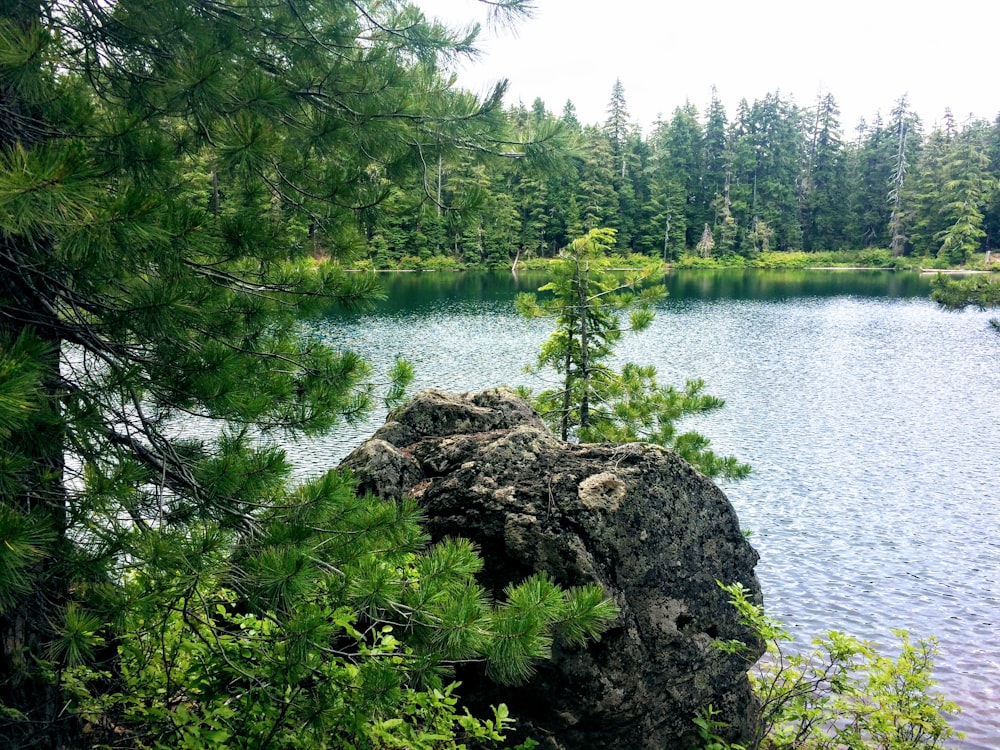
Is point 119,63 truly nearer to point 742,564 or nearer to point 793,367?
point 742,564

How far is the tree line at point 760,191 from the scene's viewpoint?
58.1 meters

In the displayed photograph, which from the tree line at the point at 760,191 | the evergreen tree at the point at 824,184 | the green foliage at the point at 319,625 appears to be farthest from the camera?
the evergreen tree at the point at 824,184

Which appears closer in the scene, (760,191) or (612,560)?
(612,560)

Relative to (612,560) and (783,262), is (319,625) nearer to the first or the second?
(612,560)

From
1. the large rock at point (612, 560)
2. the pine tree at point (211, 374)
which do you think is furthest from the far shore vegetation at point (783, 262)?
the pine tree at point (211, 374)

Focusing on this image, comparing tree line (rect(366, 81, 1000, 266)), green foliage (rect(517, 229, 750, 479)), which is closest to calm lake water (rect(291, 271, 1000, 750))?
green foliage (rect(517, 229, 750, 479))

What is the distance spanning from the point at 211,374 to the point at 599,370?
6.90 m

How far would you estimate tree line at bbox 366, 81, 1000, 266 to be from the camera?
58.1 metres

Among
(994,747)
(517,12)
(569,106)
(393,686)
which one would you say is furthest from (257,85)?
(569,106)

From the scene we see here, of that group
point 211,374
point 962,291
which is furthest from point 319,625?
point 962,291

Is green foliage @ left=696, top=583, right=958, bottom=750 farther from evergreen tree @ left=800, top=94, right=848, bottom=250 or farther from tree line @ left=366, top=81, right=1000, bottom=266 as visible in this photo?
evergreen tree @ left=800, top=94, right=848, bottom=250

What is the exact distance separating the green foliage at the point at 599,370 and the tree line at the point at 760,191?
46226mm

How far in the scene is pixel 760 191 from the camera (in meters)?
68.8

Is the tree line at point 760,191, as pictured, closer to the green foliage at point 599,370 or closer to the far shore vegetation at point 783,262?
→ the far shore vegetation at point 783,262
